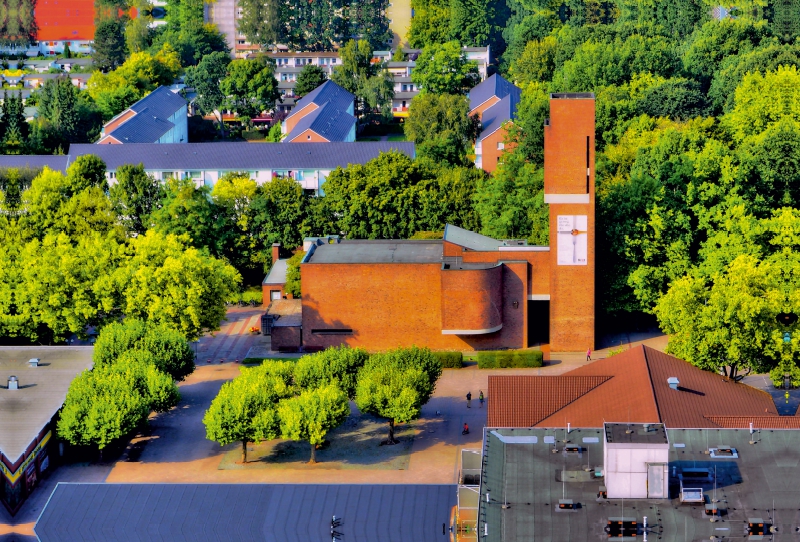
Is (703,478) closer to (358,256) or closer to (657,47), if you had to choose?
(358,256)

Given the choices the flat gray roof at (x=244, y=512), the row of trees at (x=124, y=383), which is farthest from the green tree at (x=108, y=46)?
the flat gray roof at (x=244, y=512)

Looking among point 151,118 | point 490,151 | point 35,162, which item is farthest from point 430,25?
point 35,162

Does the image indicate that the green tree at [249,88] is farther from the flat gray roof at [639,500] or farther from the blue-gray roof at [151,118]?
the flat gray roof at [639,500]

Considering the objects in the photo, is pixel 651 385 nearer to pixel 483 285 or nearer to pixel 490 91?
pixel 483 285

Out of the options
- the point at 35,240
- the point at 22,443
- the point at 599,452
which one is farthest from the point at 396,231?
the point at 599,452

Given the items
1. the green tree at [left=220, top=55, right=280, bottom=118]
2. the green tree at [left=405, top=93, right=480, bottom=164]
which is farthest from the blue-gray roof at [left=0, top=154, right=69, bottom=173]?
the green tree at [left=220, top=55, right=280, bottom=118]

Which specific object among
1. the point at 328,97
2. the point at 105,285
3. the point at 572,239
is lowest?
the point at 105,285
